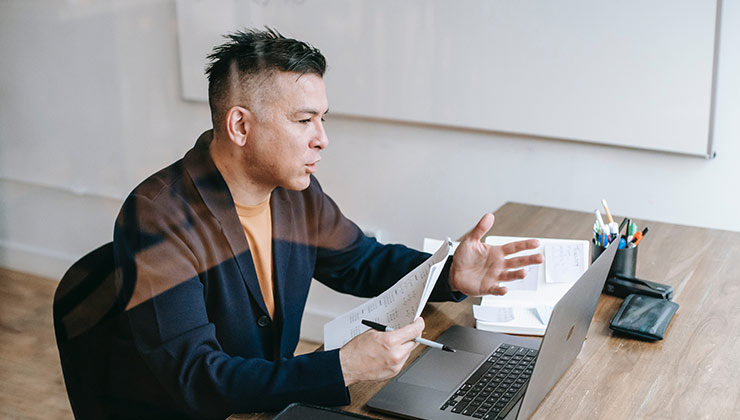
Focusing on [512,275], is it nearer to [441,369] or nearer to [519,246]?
[519,246]

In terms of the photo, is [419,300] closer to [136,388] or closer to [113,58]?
[136,388]

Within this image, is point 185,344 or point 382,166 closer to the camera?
point 185,344

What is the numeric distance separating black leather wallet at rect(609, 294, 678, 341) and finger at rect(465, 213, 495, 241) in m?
0.26

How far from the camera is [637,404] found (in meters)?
1.18

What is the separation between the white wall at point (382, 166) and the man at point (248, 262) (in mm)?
845

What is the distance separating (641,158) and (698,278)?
2.16ft

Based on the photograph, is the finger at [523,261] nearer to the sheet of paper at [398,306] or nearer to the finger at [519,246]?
the finger at [519,246]

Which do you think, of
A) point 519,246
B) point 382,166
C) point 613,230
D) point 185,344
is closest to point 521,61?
point 382,166

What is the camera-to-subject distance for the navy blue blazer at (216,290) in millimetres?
1195

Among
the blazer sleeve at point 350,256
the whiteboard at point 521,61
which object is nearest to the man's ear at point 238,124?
the blazer sleeve at point 350,256

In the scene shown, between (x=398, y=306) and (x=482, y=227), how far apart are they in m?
0.24

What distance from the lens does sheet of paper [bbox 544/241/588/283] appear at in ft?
5.08

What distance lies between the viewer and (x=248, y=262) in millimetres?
1462

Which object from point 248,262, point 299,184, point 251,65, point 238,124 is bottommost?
point 248,262
